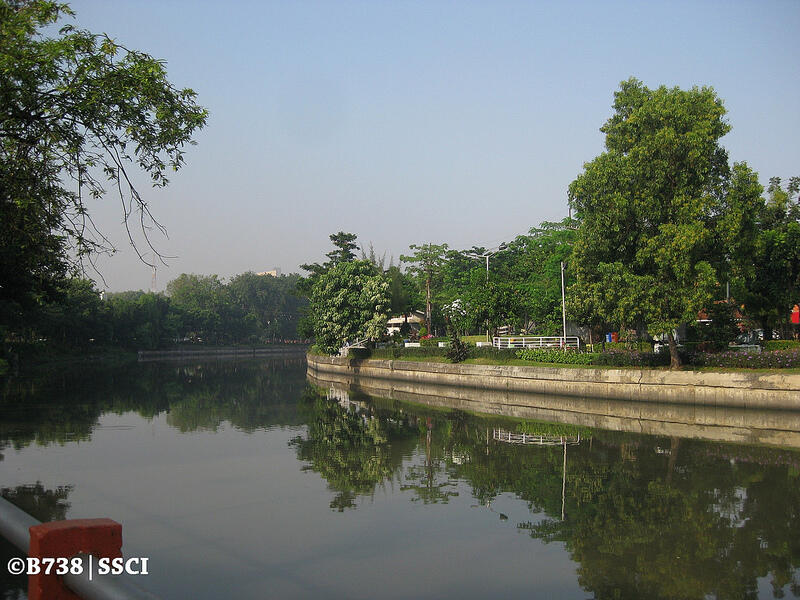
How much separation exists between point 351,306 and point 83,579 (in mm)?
53462

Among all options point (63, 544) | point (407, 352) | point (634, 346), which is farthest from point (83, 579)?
point (407, 352)

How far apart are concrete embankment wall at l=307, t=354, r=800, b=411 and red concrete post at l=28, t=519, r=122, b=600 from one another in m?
27.5

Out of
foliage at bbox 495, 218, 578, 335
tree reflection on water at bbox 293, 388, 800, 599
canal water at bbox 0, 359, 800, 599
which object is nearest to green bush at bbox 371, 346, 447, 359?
foliage at bbox 495, 218, 578, 335

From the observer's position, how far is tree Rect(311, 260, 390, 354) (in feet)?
178

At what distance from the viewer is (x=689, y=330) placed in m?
36.1

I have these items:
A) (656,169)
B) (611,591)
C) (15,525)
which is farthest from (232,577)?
(656,169)

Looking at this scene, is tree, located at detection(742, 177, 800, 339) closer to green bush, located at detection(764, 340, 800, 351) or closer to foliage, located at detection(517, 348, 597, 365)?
green bush, located at detection(764, 340, 800, 351)

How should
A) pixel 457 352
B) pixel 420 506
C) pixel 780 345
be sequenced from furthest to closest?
pixel 457 352, pixel 780 345, pixel 420 506

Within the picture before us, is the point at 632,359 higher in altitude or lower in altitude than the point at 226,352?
higher

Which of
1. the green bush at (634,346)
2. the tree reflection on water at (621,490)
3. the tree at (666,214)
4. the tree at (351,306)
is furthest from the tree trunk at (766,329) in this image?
the tree at (351,306)

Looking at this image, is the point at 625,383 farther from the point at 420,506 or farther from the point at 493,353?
the point at 420,506

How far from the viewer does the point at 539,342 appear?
1634 inches

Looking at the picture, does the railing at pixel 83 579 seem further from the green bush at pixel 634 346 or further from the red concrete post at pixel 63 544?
the green bush at pixel 634 346

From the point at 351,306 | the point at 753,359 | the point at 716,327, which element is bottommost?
the point at 753,359
